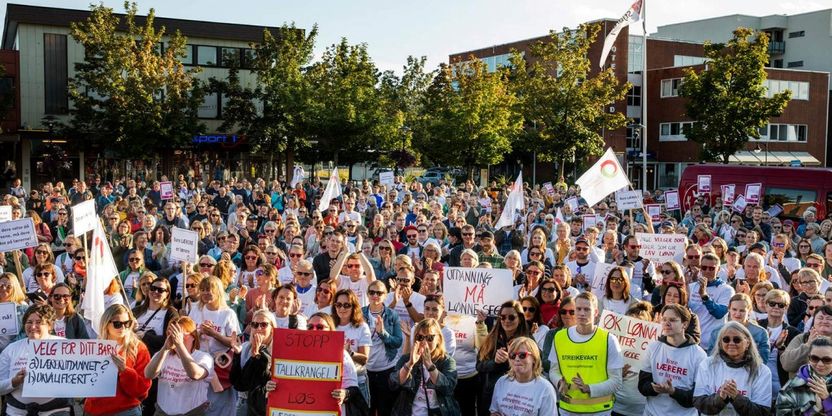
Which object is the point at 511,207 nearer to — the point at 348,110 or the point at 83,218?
the point at 83,218

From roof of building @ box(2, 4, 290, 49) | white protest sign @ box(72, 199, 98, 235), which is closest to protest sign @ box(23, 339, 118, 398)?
white protest sign @ box(72, 199, 98, 235)

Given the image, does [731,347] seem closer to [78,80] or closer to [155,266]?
[155,266]

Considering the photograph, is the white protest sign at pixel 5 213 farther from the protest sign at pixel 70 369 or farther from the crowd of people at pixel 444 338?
the protest sign at pixel 70 369

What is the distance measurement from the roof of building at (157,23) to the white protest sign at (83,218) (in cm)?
3394

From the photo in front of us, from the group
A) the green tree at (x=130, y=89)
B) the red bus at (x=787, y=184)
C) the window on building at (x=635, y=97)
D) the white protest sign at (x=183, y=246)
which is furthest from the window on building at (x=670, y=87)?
the white protest sign at (x=183, y=246)

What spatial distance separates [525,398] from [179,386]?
279 cm

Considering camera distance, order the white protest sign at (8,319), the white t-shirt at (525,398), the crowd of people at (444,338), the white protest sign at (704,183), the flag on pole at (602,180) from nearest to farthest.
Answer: the white t-shirt at (525,398) < the crowd of people at (444,338) < the white protest sign at (8,319) < the flag on pole at (602,180) < the white protest sign at (704,183)

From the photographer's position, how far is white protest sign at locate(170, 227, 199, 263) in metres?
10.3

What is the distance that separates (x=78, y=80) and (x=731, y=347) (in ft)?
124

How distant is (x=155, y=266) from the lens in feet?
39.5

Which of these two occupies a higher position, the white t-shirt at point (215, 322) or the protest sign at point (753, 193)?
the protest sign at point (753, 193)

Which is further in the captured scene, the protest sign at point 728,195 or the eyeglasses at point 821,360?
Answer: the protest sign at point 728,195

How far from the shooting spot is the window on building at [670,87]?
58.8 metres

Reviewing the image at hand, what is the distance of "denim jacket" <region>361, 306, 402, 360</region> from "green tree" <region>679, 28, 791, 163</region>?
39.7m
